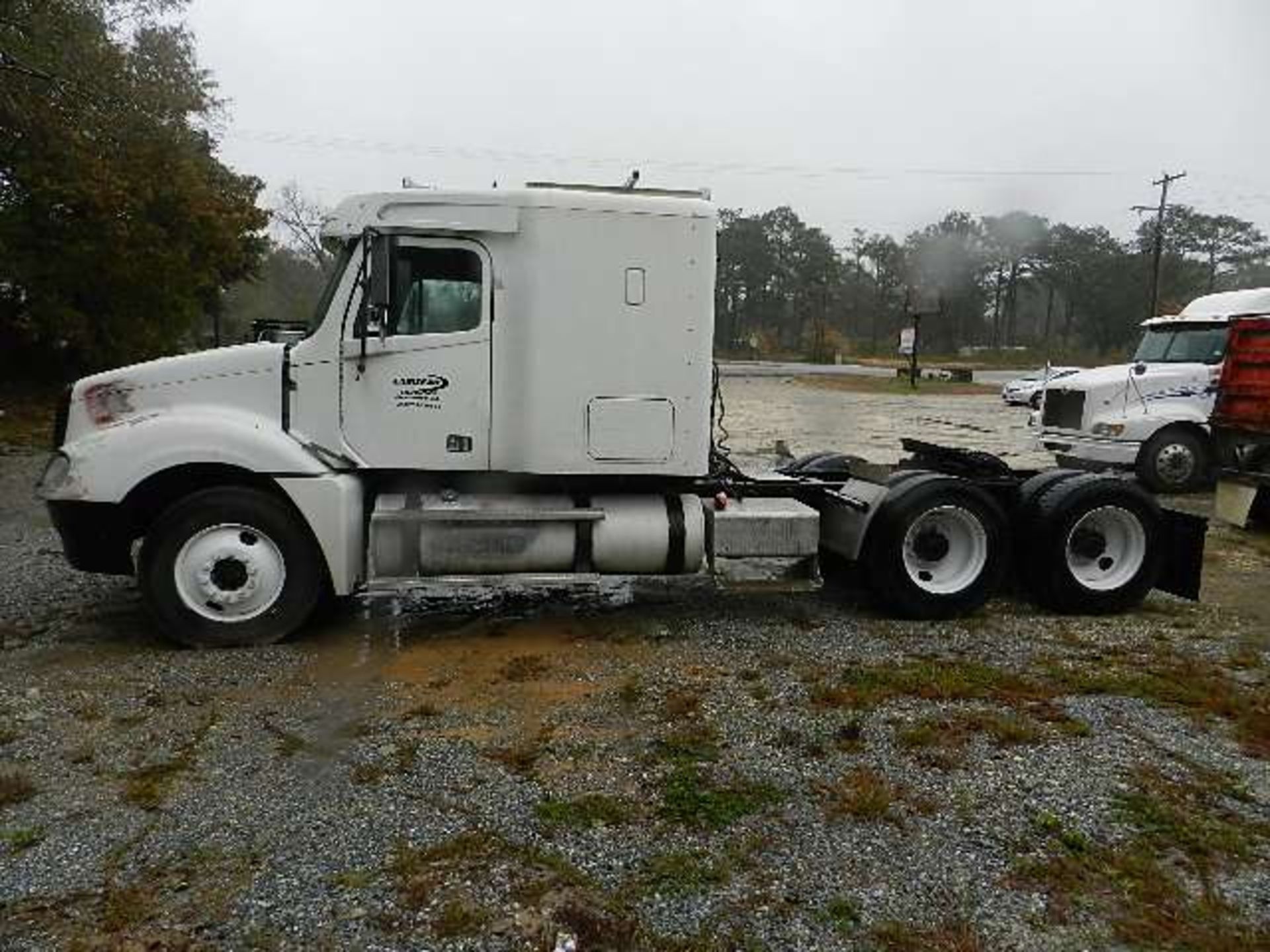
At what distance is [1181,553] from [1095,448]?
7.13m

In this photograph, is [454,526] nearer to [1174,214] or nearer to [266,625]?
[266,625]

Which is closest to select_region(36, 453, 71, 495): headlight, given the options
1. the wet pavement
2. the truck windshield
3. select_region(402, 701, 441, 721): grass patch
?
select_region(402, 701, 441, 721): grass patch

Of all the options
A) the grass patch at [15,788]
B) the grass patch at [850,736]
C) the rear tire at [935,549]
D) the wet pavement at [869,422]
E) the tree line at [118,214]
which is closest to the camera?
the grass patch at [15,788]

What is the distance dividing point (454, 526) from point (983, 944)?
13.3 ft

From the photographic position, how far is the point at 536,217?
6355 millimetres

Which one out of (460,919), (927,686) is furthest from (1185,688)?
(460,919)

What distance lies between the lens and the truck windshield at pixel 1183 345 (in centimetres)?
1400

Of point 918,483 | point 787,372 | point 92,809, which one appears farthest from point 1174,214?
point 92,809

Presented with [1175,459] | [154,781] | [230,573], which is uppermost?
[1175,459]

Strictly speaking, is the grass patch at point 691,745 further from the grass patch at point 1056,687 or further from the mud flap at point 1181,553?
the mud flap at point 1181,553

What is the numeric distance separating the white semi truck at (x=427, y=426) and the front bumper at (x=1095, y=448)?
9.14 meters

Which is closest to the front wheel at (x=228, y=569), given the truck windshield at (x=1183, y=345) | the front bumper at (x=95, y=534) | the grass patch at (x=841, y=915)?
the front bumper at (x=95, y=534)

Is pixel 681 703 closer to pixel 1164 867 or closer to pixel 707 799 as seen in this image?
pixel 707 799

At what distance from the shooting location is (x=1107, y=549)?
296 inches
